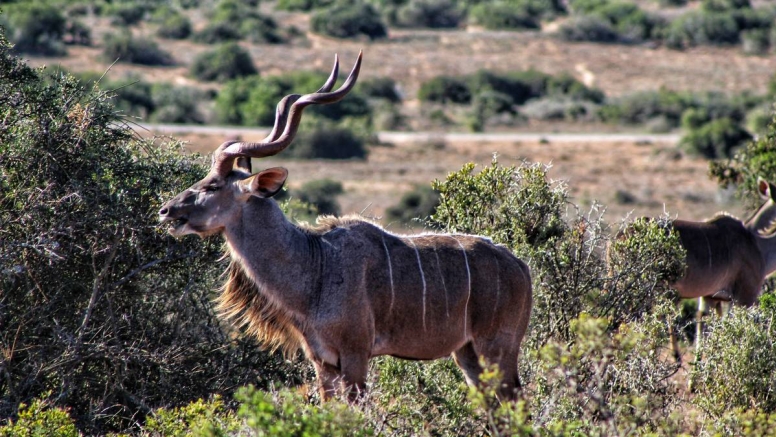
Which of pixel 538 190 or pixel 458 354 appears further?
pixel 538 190

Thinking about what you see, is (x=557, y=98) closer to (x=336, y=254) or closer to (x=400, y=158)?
(x=400, y=158)

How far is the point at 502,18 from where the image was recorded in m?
56.0

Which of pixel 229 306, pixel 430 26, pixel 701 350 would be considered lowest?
pixel 430 26

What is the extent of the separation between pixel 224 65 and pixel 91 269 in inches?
1374

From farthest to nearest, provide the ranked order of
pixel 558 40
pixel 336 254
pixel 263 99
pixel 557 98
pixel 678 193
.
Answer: pixel 558 40 < pixel 557 98 < pixel 263 99 < pixel 678 193 < pixel 336 254

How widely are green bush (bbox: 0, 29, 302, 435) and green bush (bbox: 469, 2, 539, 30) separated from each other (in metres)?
49.6

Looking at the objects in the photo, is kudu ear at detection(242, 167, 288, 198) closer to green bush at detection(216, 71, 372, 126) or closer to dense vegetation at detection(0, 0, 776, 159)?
dense vegetation at detection(0, 0, 776, 159)

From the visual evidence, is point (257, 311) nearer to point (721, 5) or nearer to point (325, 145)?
point (325, 145)

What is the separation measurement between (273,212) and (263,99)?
2955cm

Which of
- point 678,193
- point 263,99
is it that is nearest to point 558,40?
point 263,99

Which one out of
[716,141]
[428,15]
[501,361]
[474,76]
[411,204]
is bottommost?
A: [428,15]

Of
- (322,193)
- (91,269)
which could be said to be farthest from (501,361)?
(322,193)

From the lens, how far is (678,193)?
85.6 feet

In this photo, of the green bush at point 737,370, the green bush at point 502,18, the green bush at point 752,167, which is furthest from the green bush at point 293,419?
the green bush at point 502,18
